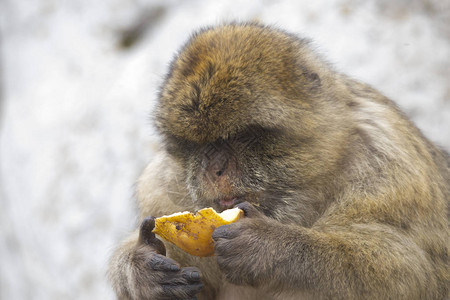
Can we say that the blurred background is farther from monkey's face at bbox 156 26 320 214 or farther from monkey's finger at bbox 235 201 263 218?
monkey's finger at bbox 235 201 263 218

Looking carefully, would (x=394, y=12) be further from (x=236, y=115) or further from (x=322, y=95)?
(x=236, y=115)

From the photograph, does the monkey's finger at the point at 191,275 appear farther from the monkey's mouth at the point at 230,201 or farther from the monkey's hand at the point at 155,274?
the monkey's mouth at the point at 230,201

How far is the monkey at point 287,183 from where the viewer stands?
10.8 ft

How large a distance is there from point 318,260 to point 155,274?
2.84 ft

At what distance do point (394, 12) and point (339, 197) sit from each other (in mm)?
3278

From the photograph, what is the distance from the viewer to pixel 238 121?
3.38 m

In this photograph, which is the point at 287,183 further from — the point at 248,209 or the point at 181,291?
the point at 181,291

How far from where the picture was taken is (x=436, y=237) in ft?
12.0

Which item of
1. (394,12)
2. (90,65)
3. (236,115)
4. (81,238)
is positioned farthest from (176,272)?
(90,65)

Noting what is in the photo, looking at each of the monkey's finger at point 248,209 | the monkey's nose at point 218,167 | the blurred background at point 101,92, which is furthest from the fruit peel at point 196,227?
the blurred background at point 101,92

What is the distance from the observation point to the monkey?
3301 millimetres

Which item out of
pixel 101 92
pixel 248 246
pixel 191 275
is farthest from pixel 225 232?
pixel 101 92

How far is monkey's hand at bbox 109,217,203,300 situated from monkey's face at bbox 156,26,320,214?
1.16 ft

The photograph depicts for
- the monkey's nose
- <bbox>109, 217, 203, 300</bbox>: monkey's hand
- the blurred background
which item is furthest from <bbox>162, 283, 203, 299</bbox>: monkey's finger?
the blurred background
